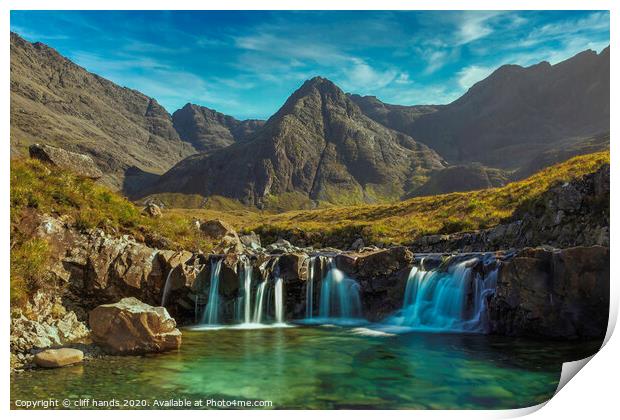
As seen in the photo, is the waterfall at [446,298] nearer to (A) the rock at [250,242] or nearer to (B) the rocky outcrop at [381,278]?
(B) the rocky outcrop at [381,278]

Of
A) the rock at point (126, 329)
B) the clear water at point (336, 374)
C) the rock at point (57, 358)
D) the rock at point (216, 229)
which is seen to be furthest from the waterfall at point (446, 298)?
the rock at point (216, 229)

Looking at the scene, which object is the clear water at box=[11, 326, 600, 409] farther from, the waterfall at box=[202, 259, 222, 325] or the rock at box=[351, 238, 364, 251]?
the rock at box=[351, 238, 364, 251]

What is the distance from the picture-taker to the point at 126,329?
34.9 ft

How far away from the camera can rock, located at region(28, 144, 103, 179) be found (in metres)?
15.4

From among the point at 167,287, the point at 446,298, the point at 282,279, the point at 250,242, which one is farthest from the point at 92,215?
the point at 250,242

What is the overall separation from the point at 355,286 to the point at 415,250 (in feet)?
34.9

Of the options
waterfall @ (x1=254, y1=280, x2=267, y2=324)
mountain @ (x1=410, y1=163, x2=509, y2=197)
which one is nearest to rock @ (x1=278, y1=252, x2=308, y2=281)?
waterfall @ (x1=254, y1=280, x2=267, y2=324)

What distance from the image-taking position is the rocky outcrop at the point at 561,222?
15195mm

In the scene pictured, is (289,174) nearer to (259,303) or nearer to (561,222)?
(259,303)

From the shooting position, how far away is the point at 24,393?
25.3ft

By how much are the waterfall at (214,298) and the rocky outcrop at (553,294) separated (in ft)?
33.0

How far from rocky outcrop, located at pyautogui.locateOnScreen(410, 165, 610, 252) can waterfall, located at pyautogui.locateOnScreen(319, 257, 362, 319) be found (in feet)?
27.6
